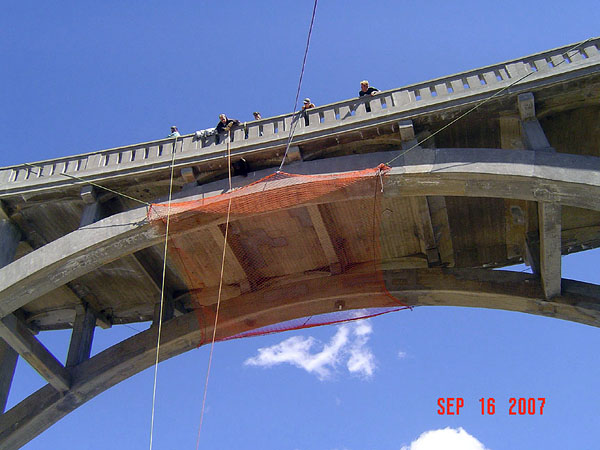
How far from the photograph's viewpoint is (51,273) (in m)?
13.8

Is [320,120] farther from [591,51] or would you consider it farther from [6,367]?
[6,367]

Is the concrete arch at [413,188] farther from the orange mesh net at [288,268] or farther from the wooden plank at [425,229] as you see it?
the wooden plank at [425,229]

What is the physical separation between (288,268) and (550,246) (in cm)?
707

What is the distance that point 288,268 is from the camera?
1766 cm

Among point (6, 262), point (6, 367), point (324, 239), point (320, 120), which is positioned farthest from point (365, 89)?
point (6, 367)

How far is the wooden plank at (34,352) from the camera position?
15.4 m

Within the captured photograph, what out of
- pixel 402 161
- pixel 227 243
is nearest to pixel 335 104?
pixel 402 161

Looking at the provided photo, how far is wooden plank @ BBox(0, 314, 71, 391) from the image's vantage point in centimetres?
1539

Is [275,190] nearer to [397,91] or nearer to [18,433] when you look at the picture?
[397,91]

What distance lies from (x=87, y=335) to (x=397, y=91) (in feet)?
36.7

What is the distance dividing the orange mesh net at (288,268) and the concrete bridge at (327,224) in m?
0.05

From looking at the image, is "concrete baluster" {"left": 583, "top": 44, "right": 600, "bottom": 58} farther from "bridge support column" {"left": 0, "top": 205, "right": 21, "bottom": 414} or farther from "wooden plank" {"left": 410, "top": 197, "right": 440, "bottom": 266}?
"bridge support column" {"left": 0, "top": 205, "right": 21, "bottom": 414}

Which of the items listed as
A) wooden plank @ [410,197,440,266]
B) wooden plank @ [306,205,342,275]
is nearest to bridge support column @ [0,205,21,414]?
wooden plank @ [306,205,342,275]

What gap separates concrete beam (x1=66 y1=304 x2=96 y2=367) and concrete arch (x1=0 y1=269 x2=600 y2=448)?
1.47ft
